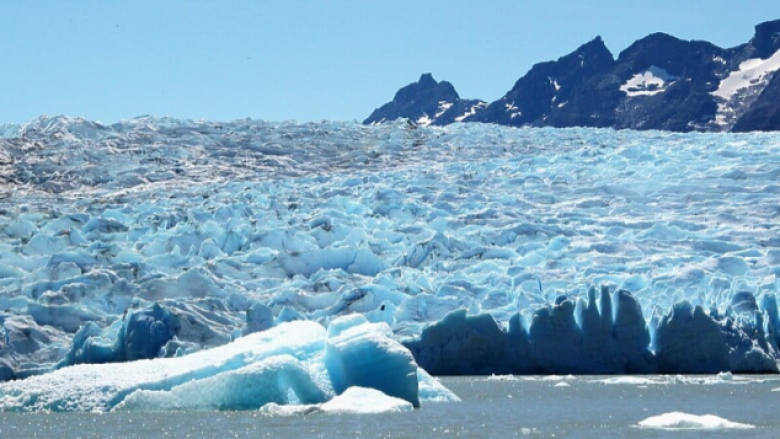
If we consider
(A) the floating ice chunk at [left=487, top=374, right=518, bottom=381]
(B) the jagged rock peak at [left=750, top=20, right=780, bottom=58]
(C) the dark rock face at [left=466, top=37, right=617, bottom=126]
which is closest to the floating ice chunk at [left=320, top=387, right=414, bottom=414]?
(A) the floating ice chunk at [left=487, top=374, right=518, bottom=381]

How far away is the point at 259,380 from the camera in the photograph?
13.0m

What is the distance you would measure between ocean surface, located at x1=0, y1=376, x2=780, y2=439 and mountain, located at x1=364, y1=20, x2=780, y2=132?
2565 inches

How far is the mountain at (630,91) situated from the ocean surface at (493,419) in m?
65.2

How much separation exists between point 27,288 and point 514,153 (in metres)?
16.3

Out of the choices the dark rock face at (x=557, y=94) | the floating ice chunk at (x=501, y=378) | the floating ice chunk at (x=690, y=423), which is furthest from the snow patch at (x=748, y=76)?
the floating ice chunk at (x=690, y=423)

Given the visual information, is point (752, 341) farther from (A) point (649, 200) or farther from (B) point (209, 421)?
(B) point (209, 421)

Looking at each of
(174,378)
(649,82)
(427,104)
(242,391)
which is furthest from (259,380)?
(427,104)

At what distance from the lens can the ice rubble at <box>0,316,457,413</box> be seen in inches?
514

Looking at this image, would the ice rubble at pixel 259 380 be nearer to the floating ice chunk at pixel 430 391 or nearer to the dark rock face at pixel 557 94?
the floating ice chunk at pixel 430 391

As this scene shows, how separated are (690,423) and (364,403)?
3.47 metres

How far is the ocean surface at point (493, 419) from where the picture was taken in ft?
37.0

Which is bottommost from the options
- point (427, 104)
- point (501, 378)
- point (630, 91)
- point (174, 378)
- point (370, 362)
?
point (501, 378)

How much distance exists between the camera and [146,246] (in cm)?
2320

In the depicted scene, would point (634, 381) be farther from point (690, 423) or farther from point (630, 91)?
point (630, 91)
